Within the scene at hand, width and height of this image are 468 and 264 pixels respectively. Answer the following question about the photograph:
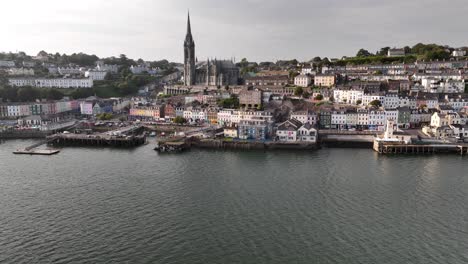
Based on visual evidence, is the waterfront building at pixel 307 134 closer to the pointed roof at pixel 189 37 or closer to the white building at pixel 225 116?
the white building at pixel 225 116

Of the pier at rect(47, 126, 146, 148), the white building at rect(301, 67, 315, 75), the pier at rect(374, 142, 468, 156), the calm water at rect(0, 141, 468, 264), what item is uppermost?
the white building at rect(301, 67, 315, 75)

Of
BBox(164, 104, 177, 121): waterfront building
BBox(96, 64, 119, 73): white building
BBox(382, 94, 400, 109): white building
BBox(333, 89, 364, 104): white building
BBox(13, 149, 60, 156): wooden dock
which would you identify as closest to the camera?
BBox(13, 149, 60, 156): wooden dock

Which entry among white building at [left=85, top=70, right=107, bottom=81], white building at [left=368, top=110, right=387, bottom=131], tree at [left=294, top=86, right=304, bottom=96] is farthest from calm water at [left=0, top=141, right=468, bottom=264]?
white building at [left=85, top=70, right=107, bottom=81]

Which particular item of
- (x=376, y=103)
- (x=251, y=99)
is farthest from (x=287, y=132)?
(x=251, y=99)

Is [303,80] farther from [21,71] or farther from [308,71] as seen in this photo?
[21,71]

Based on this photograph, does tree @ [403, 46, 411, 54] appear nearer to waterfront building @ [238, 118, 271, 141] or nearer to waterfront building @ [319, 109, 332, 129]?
waterfront building @ [319, 109, 332, 129]

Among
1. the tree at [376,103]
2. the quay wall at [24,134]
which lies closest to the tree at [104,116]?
the quay wall at [24,134]

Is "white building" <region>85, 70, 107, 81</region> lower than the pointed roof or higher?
lower

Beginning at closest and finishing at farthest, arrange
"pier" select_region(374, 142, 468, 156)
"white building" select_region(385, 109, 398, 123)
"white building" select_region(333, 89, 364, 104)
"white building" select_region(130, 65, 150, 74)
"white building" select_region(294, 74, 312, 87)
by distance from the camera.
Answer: "pier" select_region(374, 142, 468, 156)
"white building" select_region(385, 109, 398, 123)
"white building" select_region(333, 89, 364, 104)
"white building" select_region(294, 74, 312, 87)
"white building" select_region(130, 65, 150, 74)
